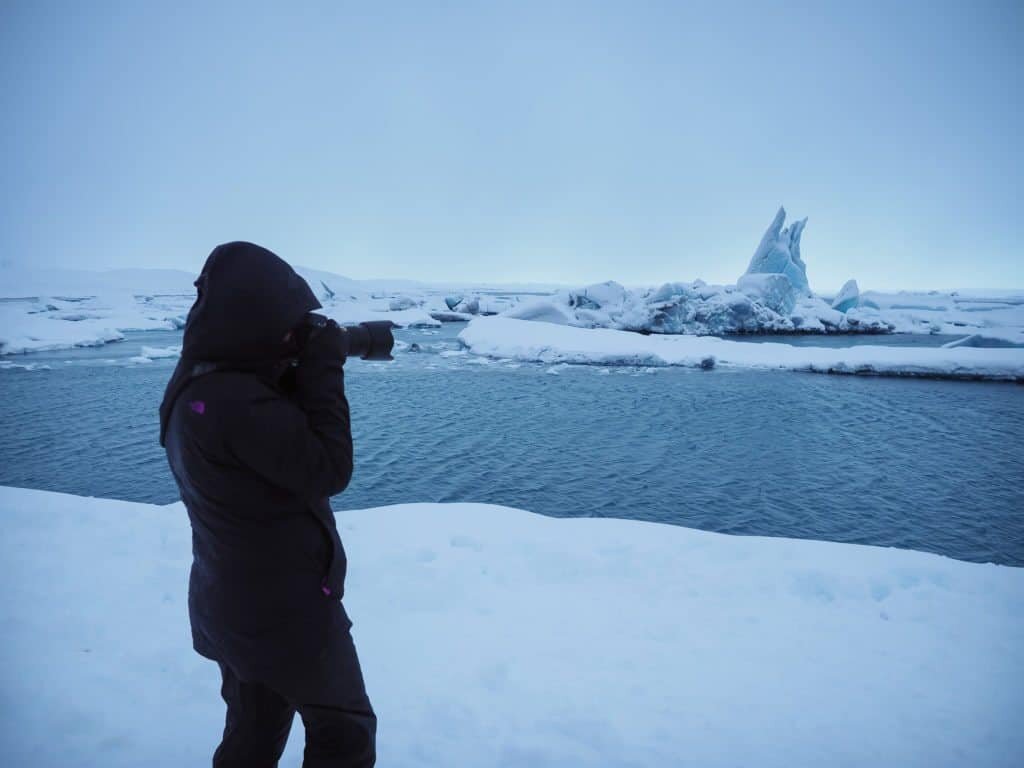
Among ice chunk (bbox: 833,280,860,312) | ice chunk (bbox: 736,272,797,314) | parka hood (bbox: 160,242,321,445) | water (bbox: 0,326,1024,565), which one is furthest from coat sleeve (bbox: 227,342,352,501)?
ice chunk (bbox: 833,280,860,312)

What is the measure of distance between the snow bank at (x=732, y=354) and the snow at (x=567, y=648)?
2043 centimetres

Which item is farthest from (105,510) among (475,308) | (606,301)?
(475,308)

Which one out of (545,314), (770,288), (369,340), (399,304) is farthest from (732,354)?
(399,304)

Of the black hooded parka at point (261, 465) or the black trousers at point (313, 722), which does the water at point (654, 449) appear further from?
the black hooded parka at point (261, 465)

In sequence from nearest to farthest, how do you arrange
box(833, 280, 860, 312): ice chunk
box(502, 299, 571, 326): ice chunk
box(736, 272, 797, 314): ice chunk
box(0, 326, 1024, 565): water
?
box(0, 326, 1024, 565): water, box(502, 299, 571, 326): ice chunk, box(736, 272, 797, 314): ice chunk, box(833, 280, 860, 312): ice chunk

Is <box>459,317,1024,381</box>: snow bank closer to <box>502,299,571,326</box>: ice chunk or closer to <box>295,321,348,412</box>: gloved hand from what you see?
<box>502,299,571,326</box>: ice chunk

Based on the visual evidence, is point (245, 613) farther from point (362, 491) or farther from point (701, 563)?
point (362, 491)

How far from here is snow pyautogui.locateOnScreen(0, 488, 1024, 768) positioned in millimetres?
2168

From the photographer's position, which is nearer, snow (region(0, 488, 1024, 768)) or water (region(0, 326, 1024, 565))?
snow (region(0, 488, 1024, 768))

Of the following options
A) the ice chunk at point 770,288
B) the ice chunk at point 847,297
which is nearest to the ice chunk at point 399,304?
the ice chunk at point 770,288

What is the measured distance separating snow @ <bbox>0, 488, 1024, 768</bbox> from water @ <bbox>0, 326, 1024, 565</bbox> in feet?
15.3

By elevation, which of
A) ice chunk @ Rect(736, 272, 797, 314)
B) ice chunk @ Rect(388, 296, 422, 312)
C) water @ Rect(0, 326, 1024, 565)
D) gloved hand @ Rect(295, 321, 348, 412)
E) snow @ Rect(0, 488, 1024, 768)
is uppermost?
ice chunk @ Rect(736, 272, 797, 314)

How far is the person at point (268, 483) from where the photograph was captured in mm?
1259

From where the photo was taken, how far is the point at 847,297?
146 ft
